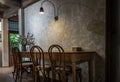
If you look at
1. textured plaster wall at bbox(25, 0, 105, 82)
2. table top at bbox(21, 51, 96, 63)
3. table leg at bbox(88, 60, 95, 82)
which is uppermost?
textured plaster wall at bbox(25, 0, 105, 82)

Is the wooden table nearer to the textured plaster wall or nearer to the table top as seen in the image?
the table top

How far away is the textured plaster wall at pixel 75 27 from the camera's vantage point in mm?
3260

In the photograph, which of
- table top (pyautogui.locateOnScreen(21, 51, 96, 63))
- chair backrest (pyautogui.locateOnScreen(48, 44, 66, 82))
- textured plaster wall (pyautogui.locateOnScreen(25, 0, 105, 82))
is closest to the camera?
Result: table top (pyautogui.locateOnScreen(21, 51, 96, 63))

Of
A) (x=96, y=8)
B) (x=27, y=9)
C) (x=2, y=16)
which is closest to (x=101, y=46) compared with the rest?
(x=96, y=8)

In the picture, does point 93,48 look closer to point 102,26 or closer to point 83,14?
point 102,26

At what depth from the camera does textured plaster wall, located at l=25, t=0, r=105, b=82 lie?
10.7ft

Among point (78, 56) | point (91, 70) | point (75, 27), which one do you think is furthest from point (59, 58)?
point (75, 27)

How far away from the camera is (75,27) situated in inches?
151

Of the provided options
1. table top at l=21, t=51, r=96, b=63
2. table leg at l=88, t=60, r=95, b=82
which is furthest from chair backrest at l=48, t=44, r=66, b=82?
table leg at l=88, t=60, r=95, b=82

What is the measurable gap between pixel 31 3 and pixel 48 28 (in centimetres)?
135

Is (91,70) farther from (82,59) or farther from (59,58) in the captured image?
(59,58)

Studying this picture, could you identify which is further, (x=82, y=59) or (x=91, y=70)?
(x=91, y=70)

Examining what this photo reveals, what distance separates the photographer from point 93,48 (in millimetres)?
3385

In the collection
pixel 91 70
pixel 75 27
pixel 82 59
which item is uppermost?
pixel 75 27
